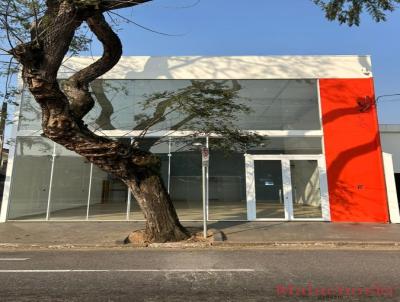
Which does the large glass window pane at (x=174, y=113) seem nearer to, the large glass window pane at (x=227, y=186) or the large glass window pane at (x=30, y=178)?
the large glass window pane at (x=30, y=178)

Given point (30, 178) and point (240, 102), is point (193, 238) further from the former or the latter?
point (30, 178)

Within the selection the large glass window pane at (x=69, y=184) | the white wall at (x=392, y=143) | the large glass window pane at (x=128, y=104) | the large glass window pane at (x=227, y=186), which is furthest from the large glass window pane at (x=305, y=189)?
the large glass window pane at (x=69, y=184)

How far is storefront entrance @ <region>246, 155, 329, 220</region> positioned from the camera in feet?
44.9

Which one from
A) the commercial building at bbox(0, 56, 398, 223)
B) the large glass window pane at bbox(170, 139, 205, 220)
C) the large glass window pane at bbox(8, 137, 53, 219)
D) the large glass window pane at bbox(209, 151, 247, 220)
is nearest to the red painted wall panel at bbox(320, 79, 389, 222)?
the commercial building at bbox(0, 56, 398, 223)

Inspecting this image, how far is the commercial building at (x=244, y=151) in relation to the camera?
13758mm

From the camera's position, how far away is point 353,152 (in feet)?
45.4

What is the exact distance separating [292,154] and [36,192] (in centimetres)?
1051

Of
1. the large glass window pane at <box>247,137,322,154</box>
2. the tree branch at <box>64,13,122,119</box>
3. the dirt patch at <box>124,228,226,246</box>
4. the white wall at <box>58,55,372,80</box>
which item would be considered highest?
the white wall at <box>58,55,372,80</box>

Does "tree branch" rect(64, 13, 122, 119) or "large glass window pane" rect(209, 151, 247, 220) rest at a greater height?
"tree branch" rect(64, 13, 122, 119)

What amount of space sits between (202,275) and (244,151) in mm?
8088

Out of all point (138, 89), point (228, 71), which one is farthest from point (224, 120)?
point (138, 89)

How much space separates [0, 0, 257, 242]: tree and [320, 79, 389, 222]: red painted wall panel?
3997 millimetres

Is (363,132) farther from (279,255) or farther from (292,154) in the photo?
(279,255)

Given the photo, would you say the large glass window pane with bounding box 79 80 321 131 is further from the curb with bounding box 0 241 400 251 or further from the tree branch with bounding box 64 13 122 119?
the curb with bounding box 0 241 400 251
